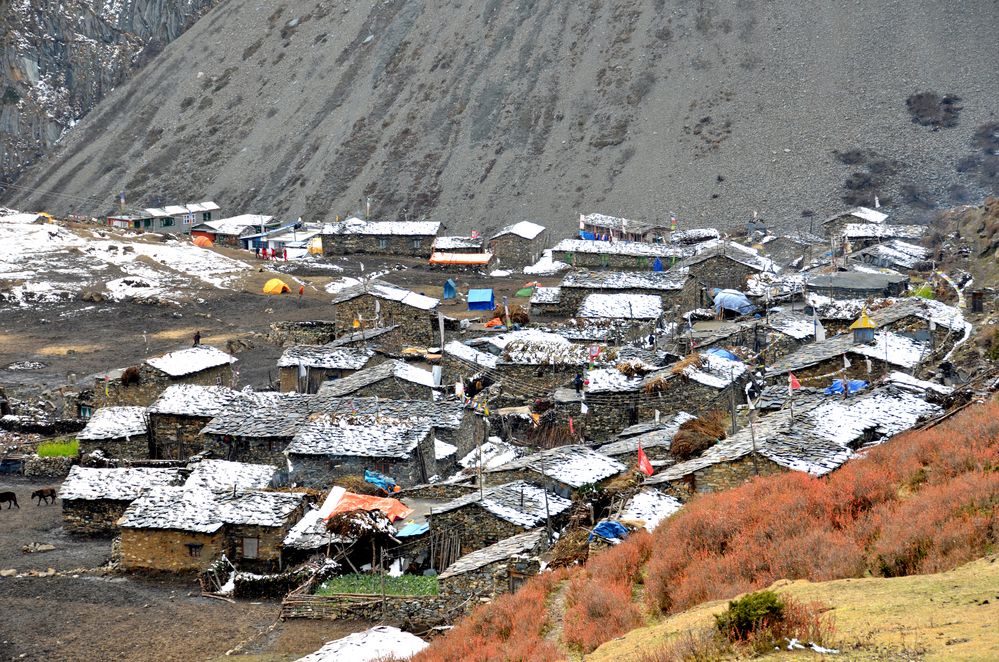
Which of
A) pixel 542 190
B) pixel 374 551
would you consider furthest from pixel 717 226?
pixel 374 551

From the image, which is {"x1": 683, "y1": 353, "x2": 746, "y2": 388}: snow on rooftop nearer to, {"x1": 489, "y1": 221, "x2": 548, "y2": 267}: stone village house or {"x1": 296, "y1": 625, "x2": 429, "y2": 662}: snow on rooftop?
{"x1": 296, "y1": 625, "x2": 429, "y2": 662}: snow on rooftop

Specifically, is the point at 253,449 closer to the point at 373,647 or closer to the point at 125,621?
the point at 125,621

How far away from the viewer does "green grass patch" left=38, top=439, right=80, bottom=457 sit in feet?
125

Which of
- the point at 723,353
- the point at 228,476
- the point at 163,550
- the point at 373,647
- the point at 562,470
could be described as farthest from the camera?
the point at 723,353

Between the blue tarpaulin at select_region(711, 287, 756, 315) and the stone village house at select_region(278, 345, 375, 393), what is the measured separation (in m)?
17.7

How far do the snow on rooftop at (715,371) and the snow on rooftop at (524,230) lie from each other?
136 feet

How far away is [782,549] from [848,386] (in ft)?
60.1

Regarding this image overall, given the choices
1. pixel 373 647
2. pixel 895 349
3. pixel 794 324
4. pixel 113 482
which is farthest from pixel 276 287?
pixel 373 647

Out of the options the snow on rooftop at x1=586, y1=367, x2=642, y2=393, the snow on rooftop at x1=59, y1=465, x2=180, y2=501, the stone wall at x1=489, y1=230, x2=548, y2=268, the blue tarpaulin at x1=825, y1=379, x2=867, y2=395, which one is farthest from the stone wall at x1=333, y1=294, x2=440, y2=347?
the stone wall at x1=489, y1=230, x2=548, y2=268

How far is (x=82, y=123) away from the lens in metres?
135

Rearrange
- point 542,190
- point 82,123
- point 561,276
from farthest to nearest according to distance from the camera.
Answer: point 82,123 < point 542,190 < point 561,276

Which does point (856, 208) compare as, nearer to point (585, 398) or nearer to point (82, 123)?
point (585, 398)

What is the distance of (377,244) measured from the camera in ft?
275

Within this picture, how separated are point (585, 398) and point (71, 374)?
85.7ft
